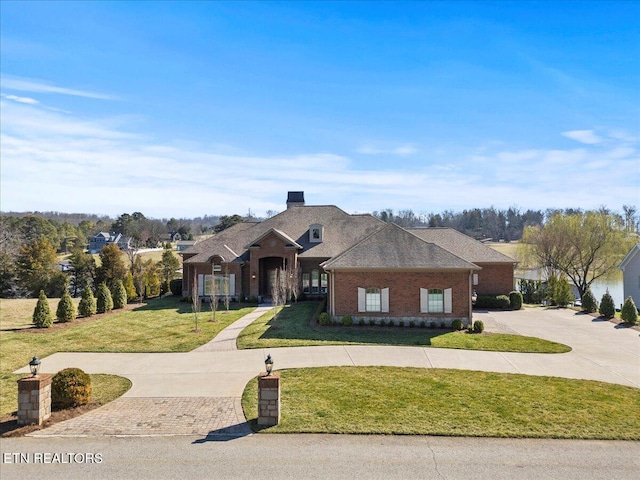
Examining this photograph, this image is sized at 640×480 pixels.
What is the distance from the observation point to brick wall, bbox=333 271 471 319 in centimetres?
2269

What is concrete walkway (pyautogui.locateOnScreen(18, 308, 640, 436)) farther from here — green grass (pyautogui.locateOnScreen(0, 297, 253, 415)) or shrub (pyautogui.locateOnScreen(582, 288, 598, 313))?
shrub (pyautogui.locateOnScreen(582, 288, 598, 313))

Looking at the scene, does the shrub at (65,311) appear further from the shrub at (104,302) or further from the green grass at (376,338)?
the green grass at (376,338)

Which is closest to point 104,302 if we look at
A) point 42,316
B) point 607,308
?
point 42,316

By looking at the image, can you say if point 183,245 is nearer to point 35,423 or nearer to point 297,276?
point 297,276

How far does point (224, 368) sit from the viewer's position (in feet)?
50.8

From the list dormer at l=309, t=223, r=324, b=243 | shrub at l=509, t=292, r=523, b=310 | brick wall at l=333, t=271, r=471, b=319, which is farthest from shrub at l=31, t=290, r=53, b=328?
shrub at l=509, t=292, r=523, b=310

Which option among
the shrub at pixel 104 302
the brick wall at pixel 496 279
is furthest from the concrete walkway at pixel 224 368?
the shrub at pixel 104 302

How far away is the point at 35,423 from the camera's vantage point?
10.6m

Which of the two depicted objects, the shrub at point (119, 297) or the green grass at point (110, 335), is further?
the shrub at point (119, 297)

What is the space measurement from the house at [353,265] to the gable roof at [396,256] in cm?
5

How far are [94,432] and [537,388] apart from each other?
41.0ft

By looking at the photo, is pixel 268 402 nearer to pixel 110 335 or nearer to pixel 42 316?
pixel 110 335

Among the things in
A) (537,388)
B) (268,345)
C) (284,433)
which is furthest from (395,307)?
(284,433)

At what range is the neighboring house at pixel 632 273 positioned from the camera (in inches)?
1384
